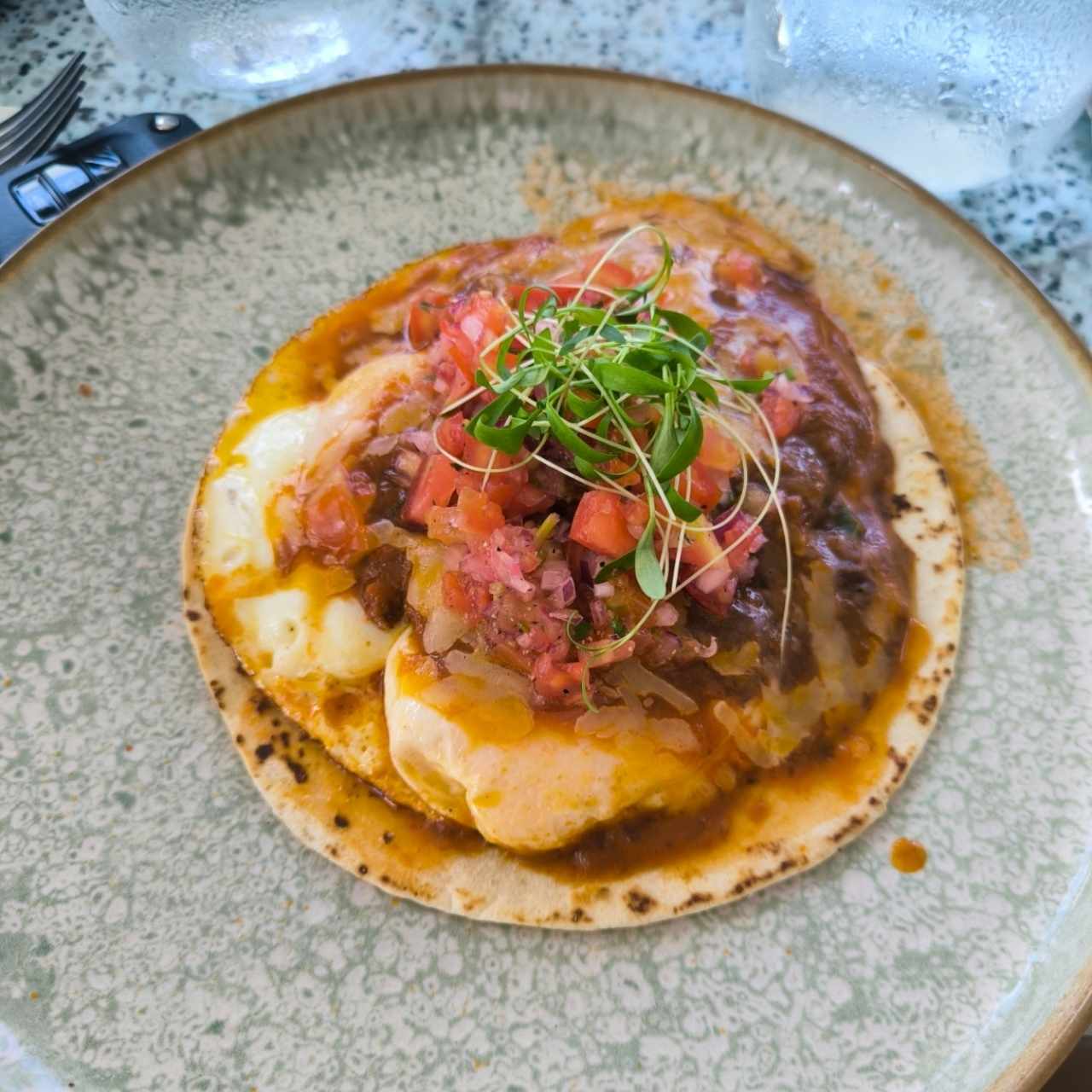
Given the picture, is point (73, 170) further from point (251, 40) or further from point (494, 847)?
point (494, 847)

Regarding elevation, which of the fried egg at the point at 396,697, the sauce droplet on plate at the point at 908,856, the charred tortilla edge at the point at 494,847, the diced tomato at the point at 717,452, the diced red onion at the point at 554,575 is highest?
the diced tomato at the point at 717,452

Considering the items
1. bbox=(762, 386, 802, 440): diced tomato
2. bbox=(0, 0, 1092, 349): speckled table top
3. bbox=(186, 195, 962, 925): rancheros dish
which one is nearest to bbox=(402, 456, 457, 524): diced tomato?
bbox=(186, 195, 962, 925): rancheros dish

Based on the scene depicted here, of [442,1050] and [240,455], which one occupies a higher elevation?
[240,455]

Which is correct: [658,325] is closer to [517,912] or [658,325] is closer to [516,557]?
[516,557]

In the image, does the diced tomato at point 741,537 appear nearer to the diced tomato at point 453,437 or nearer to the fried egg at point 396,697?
the fried egg at point 396,697

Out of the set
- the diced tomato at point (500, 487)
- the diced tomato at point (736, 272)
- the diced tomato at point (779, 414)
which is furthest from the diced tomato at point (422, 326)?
the diced tomato at point (779, 414)

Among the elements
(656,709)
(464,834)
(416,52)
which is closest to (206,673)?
(464,834)

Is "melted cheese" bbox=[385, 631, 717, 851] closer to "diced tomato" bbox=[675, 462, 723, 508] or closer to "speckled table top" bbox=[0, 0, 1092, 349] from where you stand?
"diced tomato" bbox=[675, 462, 723, 508]
